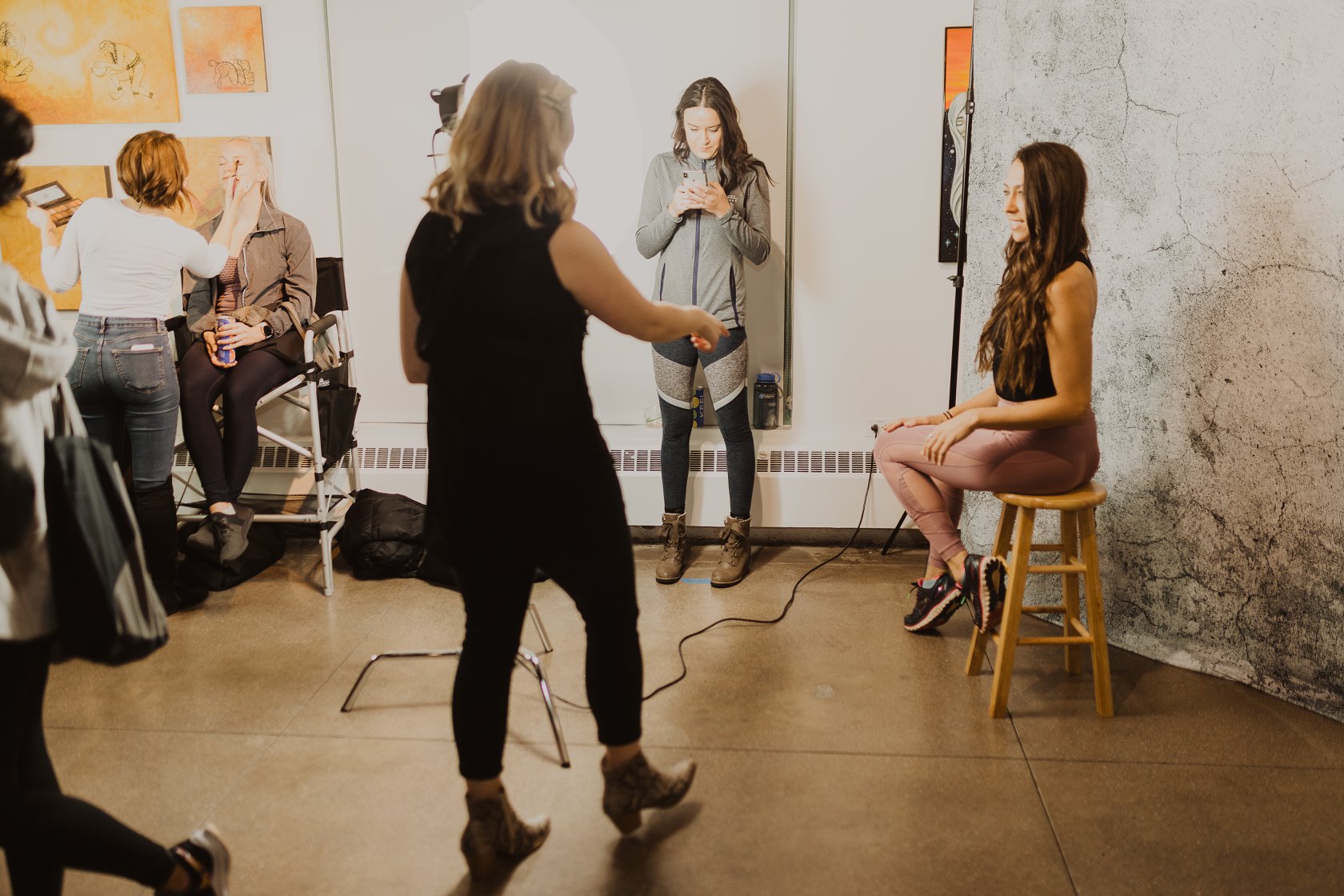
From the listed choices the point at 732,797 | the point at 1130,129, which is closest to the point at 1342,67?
the point at 1130,129

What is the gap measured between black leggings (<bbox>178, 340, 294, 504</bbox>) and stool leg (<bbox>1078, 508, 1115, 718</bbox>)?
2.60 meters

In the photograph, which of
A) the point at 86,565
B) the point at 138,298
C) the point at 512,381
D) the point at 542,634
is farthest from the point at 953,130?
the point at 86,565

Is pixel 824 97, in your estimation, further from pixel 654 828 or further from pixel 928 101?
pixel 654 828

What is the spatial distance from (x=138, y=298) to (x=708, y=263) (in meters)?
1.77

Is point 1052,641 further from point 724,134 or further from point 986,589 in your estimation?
point 724,134

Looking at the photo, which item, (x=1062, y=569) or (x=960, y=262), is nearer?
(x=1062, y=569)

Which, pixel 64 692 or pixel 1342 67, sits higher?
pixel 1342 67

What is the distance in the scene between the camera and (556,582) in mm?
1836

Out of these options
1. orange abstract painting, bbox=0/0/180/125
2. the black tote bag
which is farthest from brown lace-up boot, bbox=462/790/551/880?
orange abstract painting, bbox=0/0/180/125

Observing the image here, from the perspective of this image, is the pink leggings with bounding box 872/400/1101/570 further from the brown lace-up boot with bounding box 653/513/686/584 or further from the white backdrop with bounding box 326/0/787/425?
the white backdrop with bounding box 326/0/787/425

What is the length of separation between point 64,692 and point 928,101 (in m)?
3.27

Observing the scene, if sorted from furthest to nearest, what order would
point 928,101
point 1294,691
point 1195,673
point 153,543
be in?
point 928,101, point 153,543, point 1195,673, point 1294,691

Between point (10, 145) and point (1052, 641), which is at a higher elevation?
point (10, 145)

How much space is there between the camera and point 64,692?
2855 millimetres
